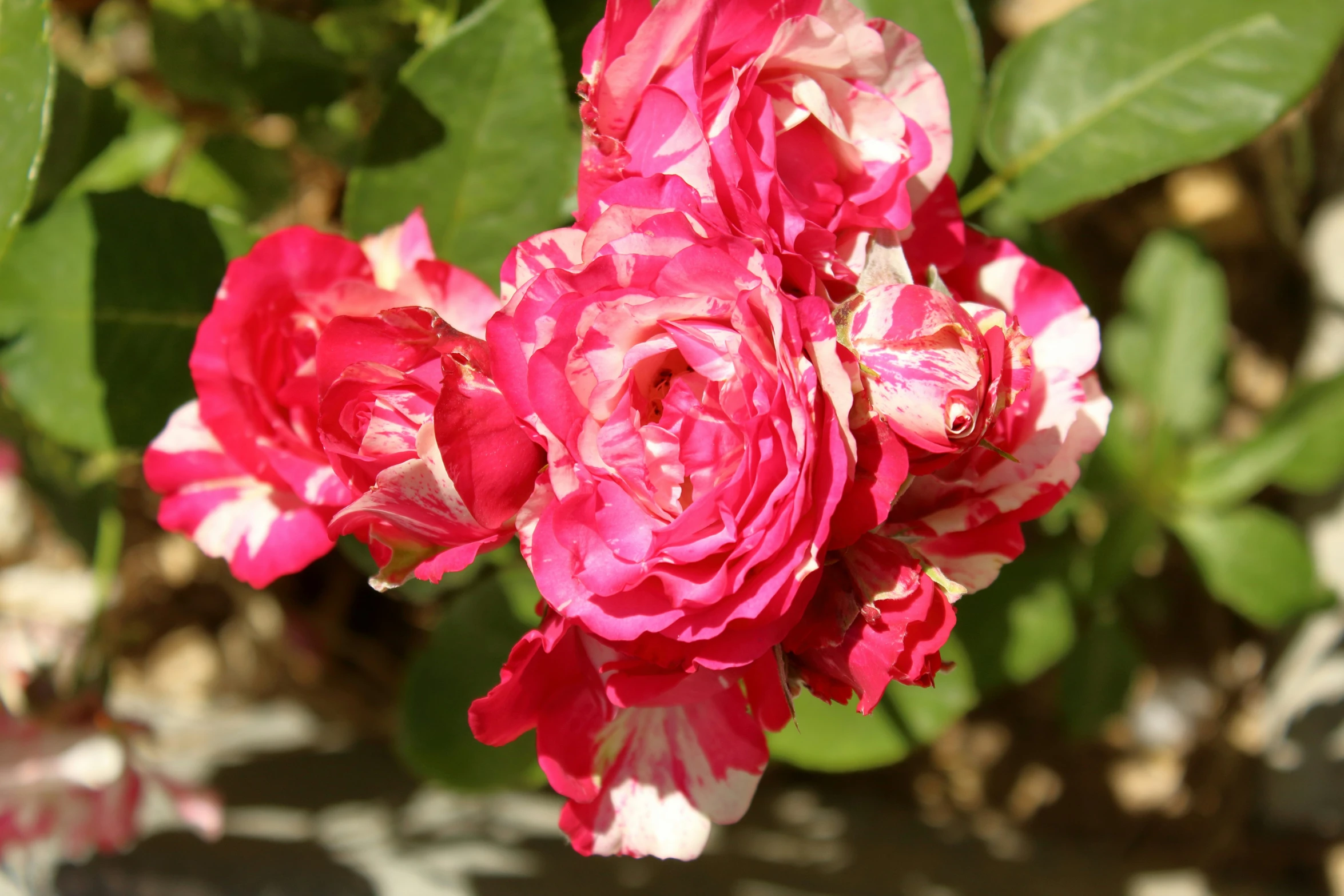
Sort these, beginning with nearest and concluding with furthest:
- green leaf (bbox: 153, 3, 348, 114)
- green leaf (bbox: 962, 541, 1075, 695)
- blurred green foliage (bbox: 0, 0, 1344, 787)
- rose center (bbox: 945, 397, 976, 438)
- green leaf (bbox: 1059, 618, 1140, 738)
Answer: rose center (bbox: 945, 397, 976, 438)
blurred green foliage (bbox: 0, 0, 1344, 787)
green leaf (bbox: 153, 3, 348, 114)
green leaf (bbox: 962, 541, 1075, 695)
green leaf (bbox: 1059, 618, 1140, 738)

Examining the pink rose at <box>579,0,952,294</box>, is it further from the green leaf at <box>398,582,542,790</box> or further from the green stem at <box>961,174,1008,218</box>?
the green leaf at <box>398,582,542,790</box>

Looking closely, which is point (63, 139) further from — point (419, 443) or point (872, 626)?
point (872, 626)

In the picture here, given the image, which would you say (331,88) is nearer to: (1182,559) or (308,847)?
(308,847)

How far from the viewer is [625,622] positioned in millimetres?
363

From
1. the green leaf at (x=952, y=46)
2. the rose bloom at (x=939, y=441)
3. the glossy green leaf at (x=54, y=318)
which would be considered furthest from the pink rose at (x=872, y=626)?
the glossy green leaf at (x=54, y=318)

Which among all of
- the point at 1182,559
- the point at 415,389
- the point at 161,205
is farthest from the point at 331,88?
the point at 1182,559

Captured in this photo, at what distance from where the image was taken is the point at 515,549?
81 cm

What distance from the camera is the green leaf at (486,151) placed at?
54 centimetres

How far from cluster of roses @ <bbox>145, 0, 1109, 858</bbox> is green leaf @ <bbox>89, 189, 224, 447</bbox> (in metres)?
0.17

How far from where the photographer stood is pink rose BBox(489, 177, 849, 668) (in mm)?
348

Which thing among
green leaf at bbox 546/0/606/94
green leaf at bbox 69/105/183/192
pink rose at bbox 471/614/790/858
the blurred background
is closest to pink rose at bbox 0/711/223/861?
the blurred background

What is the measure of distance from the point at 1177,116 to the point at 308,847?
1.03m

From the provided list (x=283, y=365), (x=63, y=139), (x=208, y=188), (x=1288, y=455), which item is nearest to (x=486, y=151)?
(x=283, y=365)

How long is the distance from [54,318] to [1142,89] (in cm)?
70
